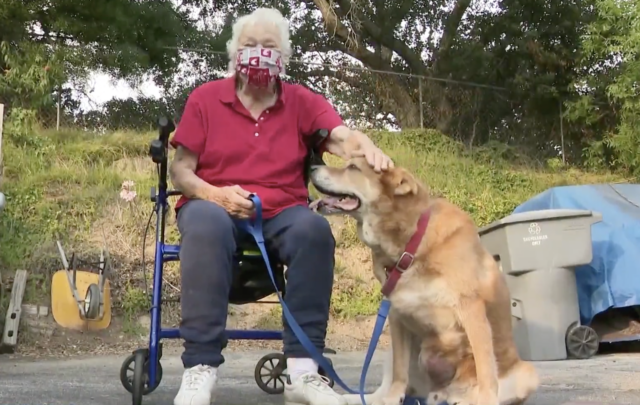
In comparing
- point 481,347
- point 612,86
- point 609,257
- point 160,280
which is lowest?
point 481,347

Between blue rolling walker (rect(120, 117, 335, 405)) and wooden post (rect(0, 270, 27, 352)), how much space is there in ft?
9.49

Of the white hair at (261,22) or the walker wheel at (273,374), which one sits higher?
the white hair at (261,22)

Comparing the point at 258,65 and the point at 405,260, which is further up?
the point at 258,65

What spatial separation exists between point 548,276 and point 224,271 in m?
3.61

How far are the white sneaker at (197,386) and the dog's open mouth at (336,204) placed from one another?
2.22ft

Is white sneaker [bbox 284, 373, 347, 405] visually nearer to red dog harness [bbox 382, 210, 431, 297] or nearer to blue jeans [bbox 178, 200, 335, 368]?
blue jeans [bbox 178, 200, 335, 368]

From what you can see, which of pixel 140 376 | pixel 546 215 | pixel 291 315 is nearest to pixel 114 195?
pixel 546 215

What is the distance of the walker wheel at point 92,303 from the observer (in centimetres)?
527

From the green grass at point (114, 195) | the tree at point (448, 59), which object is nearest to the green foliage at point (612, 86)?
the tree at point (448, 59)

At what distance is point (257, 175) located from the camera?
8.29ft

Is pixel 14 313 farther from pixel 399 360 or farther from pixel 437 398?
pixel 437 398

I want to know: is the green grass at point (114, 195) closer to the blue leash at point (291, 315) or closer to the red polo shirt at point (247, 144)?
the red polo shirt at point (247, 144)

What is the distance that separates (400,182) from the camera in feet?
8.04

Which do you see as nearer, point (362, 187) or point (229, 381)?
point (362, 187)
